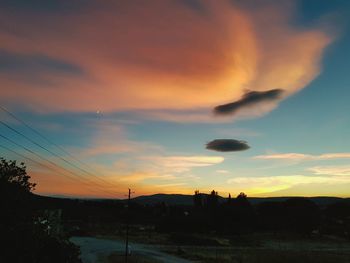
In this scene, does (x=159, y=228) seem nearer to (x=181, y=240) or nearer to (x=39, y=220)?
(x=181, y=240)

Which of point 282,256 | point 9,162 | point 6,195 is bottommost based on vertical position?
point 282,256

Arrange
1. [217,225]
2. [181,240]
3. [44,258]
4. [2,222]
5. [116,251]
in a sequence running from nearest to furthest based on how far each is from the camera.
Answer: [2,222] < [44,258] < [116,251] < [181,240] < [217,225]

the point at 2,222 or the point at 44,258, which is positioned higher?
the point at 2,222

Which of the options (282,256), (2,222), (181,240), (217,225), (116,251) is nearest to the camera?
(2,222)

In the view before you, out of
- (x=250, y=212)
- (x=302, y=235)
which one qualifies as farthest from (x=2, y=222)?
(x=250, y=212)

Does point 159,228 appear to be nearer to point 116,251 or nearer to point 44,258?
point 116,251

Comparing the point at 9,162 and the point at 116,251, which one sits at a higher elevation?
the point at 9,162

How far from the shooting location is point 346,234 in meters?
150

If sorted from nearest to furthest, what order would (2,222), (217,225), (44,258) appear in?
(2,222) → (44,258) → (217,225)

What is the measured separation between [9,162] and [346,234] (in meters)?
142

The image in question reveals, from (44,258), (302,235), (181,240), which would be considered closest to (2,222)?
(44,258)

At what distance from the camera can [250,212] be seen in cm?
17712

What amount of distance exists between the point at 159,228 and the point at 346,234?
64.0 meters

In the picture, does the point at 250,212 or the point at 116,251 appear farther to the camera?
the point at 250,212
